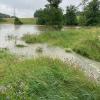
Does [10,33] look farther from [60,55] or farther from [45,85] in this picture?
[45,85]

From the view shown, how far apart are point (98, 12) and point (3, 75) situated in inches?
1917

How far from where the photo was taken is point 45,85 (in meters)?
6.96

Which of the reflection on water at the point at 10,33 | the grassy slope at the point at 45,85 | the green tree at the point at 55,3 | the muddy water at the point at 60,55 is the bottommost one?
the reflection on water at the point at 10,33

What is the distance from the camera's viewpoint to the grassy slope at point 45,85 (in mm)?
6223

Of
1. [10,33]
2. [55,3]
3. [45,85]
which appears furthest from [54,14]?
[45,85]

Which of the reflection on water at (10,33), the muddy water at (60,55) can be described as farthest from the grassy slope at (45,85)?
the reflection on water at (10,33)

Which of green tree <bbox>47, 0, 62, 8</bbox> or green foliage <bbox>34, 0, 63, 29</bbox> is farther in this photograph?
green tree <bbox>47, 0, 62, 8</bbox>

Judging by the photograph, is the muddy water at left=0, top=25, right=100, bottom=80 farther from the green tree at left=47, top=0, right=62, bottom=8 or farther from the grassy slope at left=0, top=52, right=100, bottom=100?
the green tree at left=47, top=0, right=62, bottom=8

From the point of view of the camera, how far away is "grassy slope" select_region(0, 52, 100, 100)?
245 inches

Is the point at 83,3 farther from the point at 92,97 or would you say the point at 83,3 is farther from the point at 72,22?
the point at 72,22

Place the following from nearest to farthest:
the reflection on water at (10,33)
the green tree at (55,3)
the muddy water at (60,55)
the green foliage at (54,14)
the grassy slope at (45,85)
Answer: the grassy slope at (45,85)
the muddy water at (60,55)
the reflection on water at (10,33)
the green foliage at (54,14)
the green tree at (55,3)

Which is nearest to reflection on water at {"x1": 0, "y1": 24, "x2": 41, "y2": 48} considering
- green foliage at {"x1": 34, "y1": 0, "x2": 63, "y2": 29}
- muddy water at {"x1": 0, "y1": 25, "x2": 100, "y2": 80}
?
muddy water at {"x1": 0, "y1": 25, "x2": 100, "y2": 80}

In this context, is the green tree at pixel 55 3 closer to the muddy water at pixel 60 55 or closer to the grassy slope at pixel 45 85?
the muddy water at pixel 60 55

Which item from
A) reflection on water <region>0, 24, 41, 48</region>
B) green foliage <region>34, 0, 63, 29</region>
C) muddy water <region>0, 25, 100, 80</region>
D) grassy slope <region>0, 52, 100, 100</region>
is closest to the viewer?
grassy slope <region>0, 52, 100, 100</region>
